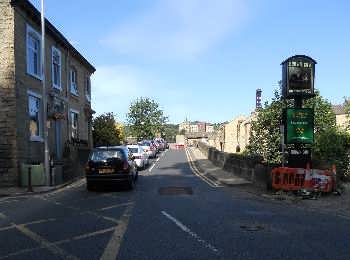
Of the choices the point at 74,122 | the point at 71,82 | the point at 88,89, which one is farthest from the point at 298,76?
the point at 88,89

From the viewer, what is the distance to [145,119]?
10019 centimetres

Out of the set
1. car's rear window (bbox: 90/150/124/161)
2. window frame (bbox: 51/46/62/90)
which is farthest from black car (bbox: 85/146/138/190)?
window frame (bbox: 51/46/62/90)

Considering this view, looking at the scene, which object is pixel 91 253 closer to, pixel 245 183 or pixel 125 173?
pixel 125 173

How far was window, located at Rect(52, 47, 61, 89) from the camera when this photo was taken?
2706 centimetres

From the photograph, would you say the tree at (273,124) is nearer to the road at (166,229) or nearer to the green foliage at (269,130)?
the green foliage at (269,130)

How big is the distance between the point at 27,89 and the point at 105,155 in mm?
5618

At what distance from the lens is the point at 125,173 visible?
60.3 feet

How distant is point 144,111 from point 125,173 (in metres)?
82.6

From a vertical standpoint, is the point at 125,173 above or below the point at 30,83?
below

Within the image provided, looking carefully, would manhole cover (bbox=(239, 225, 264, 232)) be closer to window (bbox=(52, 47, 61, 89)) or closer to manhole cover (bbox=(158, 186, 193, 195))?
manhole cover (bbox=(158, 186, 193, 195))

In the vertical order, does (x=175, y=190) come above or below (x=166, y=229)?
below

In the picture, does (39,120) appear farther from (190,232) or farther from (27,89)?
(190,232)

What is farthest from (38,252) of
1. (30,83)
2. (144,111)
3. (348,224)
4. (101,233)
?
(144,111)

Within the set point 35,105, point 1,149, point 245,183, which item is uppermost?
point 35,105
